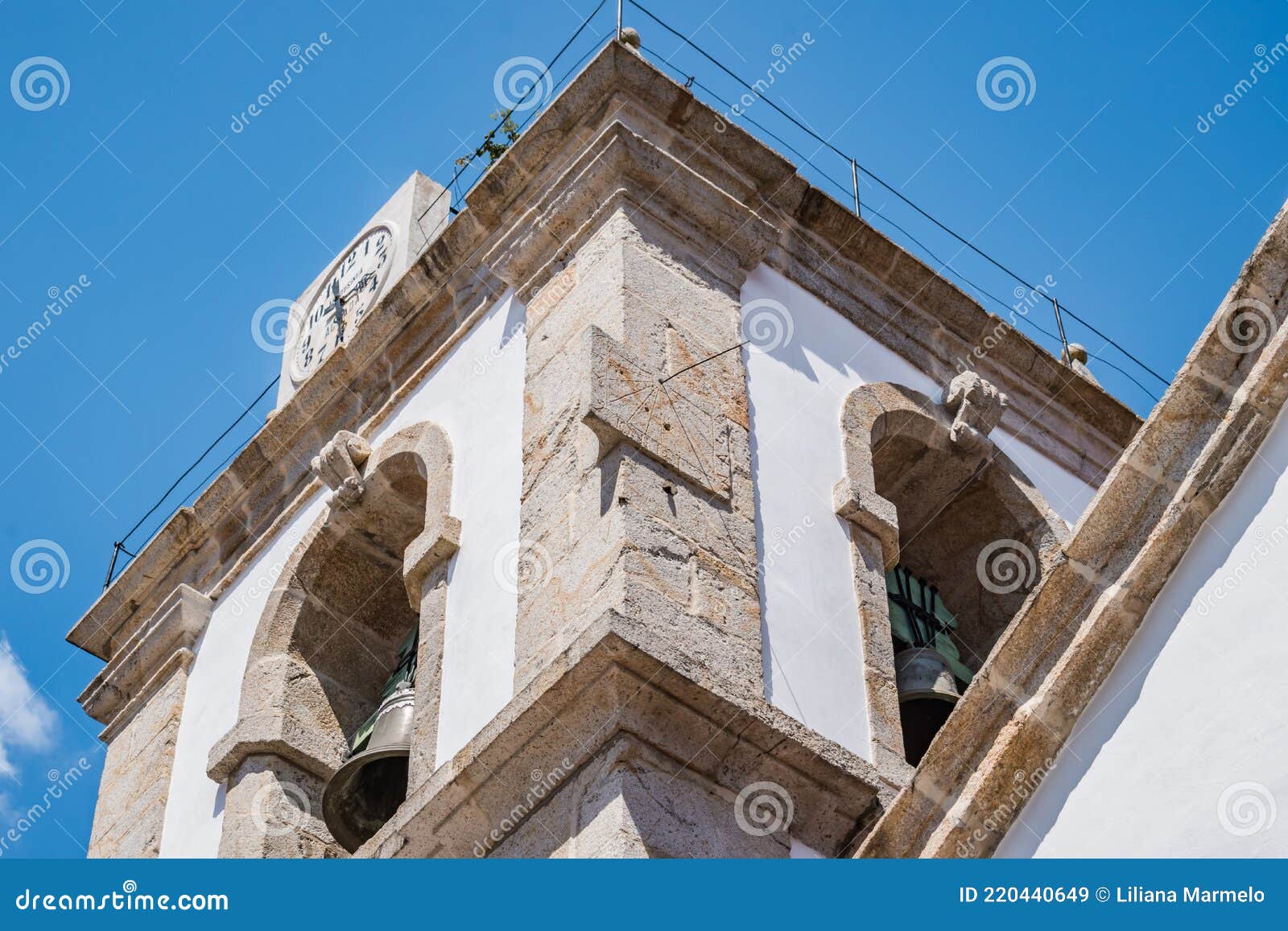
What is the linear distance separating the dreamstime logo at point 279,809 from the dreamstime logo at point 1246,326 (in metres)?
5.13

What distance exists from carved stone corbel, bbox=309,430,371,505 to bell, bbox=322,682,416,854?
60.1 inches

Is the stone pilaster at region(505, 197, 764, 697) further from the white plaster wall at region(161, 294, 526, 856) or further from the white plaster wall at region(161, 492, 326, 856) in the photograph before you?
the white plaster wall at region(161, 492, 326, 856)

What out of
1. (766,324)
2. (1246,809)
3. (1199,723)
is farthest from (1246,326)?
(766,324)

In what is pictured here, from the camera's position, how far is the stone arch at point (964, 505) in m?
10.1

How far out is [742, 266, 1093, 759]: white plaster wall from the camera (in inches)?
316

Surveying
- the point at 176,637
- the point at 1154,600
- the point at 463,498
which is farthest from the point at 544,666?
the point at 176,637

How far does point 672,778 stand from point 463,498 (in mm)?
2557

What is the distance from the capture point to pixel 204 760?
397 inches

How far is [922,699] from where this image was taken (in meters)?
8.86
